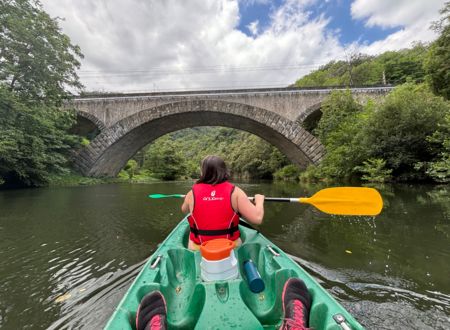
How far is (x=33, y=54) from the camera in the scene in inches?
529

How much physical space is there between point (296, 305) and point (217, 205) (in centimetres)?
102

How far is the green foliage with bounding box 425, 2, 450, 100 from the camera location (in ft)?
42.1

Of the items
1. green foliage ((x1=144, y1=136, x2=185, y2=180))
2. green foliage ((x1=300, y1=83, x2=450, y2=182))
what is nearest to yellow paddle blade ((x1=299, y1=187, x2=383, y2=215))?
green foliage ((x1=300, y1=83, x2=450, y2=182))

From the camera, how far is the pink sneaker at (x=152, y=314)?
1.55 meters

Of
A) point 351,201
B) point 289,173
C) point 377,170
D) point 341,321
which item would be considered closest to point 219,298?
point 341,321

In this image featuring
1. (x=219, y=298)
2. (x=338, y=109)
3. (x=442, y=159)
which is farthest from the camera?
(x=338, y=109)

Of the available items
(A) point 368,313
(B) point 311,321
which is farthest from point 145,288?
(A) point 368,313

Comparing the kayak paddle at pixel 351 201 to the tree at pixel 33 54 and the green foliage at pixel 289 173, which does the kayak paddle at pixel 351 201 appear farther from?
the green foliage at pixel 289 173

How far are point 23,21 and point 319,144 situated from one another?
18.0 metres

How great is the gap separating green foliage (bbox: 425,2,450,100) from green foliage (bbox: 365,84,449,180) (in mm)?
2715

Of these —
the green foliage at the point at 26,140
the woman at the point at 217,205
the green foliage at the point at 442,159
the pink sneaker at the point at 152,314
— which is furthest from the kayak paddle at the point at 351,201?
the green foliage at the point at 26,140

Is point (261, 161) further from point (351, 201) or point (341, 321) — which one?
point (341, 321)

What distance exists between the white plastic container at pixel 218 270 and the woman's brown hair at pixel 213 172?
0.70m

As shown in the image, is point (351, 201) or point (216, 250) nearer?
point (216, 250)
